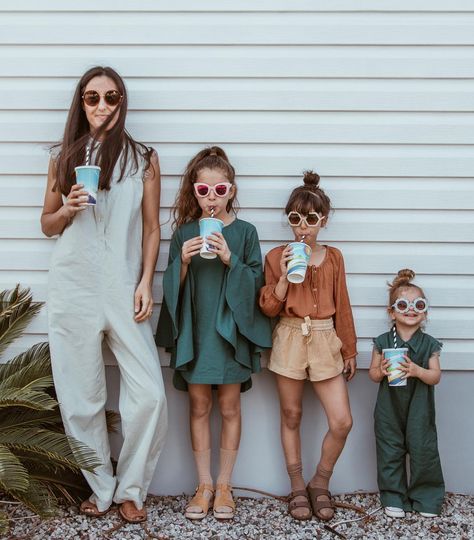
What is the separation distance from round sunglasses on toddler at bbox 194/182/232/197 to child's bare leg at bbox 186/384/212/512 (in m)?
1.06

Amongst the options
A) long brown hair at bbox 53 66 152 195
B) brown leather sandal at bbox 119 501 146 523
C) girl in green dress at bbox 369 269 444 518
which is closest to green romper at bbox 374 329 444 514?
girl in green dress at bbox 369 269 444 518

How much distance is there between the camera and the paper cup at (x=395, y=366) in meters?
3.88

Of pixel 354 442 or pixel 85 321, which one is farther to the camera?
pixel 354 442

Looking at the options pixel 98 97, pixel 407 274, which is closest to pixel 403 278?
pixel 407 274

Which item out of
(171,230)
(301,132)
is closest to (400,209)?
(301,132)

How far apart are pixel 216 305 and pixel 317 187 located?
85 cm

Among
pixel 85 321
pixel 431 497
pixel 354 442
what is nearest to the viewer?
pixel 85 321

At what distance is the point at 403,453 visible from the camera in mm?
4141

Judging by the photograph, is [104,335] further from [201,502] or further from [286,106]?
[286,106]

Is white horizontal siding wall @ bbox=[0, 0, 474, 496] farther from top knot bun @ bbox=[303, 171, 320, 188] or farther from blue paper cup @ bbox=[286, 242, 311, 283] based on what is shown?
blue paper cup @ bbox=[286, 242, 311, 283]

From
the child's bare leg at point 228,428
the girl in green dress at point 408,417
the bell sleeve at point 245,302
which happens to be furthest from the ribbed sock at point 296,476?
the bell sleeve at point 245,302

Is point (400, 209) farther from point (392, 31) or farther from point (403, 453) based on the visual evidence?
point (403, 453)

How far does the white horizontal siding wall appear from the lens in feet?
13.7

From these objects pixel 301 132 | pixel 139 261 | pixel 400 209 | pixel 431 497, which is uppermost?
pixel 301 132
